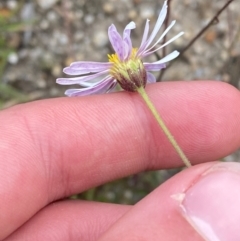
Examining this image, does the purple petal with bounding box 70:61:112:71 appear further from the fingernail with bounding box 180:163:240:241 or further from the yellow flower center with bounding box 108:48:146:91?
the fingernail with bounding box 180:163:240:241

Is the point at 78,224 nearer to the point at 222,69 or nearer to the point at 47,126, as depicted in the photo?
the point at 47,126

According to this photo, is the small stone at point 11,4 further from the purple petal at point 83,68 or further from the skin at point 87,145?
the purple petal at point 83,68

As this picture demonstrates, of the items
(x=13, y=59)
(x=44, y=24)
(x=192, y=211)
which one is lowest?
(x=192, y=211)

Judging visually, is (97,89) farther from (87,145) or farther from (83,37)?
(83,37)

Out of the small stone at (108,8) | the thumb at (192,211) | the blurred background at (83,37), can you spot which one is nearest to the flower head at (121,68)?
the thumb at (192,211)

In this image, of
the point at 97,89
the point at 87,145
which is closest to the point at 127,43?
the point at 97,89

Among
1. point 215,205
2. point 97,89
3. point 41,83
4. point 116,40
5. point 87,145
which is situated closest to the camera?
point 215,205
